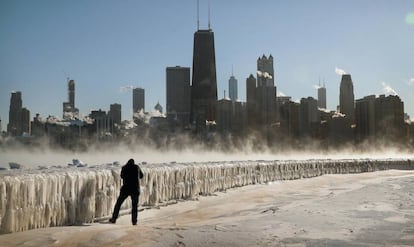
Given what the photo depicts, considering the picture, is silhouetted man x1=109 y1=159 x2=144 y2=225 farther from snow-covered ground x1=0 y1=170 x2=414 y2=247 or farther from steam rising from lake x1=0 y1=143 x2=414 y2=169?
steam rising from lake x1=0 y1=143 x2=414 y2=169

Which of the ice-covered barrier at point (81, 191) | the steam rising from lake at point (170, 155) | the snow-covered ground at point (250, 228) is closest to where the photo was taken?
the snow-covered ground at point (250, 228)

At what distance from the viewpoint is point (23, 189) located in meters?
13.6

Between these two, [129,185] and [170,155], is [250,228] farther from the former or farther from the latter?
[170,155]

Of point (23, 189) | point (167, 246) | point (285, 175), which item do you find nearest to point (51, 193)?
point (23, 189)

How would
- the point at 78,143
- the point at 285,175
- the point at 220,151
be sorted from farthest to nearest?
the point at 220,151
the point at 78,143
the point at 285,175

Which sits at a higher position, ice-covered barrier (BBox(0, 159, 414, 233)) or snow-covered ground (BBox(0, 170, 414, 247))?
ice-covered barrier (BBox(0, 159, 414, 233))

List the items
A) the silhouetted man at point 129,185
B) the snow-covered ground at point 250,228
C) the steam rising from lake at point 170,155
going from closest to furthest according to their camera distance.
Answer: the snow-covered ground at point 250,228 < the silhouetted man at point 129,185 < the steam rising from lake at point 170,155

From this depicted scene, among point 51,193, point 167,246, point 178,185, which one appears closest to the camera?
point 167,246

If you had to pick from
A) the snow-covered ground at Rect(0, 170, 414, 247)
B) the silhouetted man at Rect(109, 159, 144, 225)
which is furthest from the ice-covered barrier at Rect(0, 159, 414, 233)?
the silhouetted man at Rect(109, 159, 144, 225)

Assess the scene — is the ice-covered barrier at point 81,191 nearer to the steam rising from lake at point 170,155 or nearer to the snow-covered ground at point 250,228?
the snow-covered ground at point 250,228

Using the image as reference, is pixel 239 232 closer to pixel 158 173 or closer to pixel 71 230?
pixel 71 230

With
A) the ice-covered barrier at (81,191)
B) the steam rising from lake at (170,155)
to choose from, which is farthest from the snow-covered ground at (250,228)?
the steam rising from lake at (170,155)

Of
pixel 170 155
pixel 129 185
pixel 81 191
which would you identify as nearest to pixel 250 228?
pixel 129 185

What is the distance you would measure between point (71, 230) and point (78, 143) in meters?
78.0
